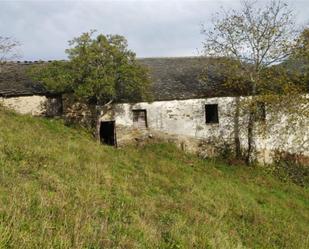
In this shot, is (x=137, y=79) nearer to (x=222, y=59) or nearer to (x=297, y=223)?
(x=222, y=59)

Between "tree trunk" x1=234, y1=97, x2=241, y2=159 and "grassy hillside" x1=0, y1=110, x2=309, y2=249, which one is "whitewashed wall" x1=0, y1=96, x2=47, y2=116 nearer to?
"grassy hillside" x1=0, y1=110, x2=309, y2=249

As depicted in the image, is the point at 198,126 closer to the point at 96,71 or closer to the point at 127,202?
the point at 96,71

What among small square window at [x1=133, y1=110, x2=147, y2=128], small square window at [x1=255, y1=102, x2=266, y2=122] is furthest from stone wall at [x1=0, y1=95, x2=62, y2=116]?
small square window at [x1=255, y1=102, x2=266, y2=122]

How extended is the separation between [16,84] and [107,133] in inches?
201

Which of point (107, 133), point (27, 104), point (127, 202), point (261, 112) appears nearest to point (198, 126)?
point (261, 112)

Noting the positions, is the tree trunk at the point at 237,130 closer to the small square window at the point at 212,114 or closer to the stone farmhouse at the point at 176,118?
the stone farmhouse at the point at 176,118

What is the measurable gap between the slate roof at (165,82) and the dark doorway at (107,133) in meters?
2.84

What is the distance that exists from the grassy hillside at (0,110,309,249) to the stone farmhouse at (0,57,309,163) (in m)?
2.50

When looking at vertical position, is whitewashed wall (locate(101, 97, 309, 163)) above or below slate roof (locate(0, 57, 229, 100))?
below

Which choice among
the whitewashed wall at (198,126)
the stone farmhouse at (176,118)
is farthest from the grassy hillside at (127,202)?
the whitewashed wall at (198,126)

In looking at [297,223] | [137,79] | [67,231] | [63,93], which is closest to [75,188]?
[67,231]

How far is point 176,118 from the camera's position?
61.6ft

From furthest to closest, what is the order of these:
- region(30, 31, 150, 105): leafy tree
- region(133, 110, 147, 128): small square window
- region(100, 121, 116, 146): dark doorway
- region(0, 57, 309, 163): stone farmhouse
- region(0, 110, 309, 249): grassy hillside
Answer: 1. region(100, 121, 116, 146): dark doorway
2. region(133, 110, 147, 128): small square window
3. region(0, 57, 309, 163): stone farmhouse
4. region(30, 31, 150, 105): leafy tree
5. region(0, 110, 309, 249): grassy hillside

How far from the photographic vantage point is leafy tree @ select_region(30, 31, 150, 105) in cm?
1648
